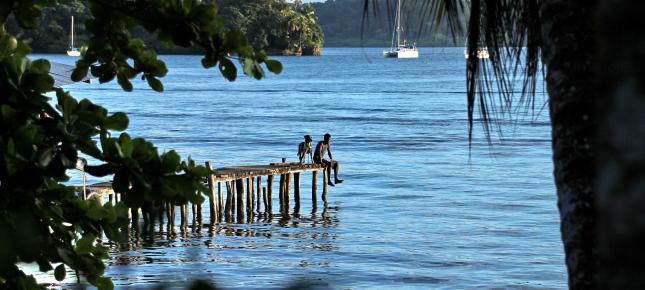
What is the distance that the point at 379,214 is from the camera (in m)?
32.0

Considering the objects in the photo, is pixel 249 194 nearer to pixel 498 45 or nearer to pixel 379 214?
pixel 379 214

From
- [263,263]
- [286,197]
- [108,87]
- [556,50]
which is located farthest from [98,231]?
[108,87]

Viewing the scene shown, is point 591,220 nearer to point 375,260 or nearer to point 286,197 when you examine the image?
point 375,260

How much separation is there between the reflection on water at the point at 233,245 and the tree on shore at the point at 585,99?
15784mm

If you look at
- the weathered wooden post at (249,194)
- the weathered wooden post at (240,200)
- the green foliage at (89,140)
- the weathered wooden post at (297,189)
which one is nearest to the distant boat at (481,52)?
the green foliage at (89,140)

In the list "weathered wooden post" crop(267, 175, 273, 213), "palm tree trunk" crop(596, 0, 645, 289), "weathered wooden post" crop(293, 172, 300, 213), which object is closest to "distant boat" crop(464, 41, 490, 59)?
"palm tree trunk" crop(596, 0, 645, 289)

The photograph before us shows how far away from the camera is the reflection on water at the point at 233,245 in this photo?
857 inches

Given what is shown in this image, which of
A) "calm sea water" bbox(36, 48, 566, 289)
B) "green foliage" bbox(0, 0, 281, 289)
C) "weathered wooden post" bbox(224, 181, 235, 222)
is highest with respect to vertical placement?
"green foliage" bbox(0, 0, 281, 289)

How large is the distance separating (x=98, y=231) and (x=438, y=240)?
909 inches

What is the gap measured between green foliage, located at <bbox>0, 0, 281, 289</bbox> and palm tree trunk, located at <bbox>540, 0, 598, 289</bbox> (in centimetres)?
161

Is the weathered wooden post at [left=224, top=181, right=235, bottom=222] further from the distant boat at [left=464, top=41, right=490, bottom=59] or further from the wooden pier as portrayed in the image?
the distant boat at [left=464, top=41, right=490, bottom=59]

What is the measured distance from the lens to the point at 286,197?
31.1 meters

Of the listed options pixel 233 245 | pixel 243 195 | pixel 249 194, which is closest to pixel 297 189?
pixel 249 194

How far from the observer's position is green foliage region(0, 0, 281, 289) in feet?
12.2
